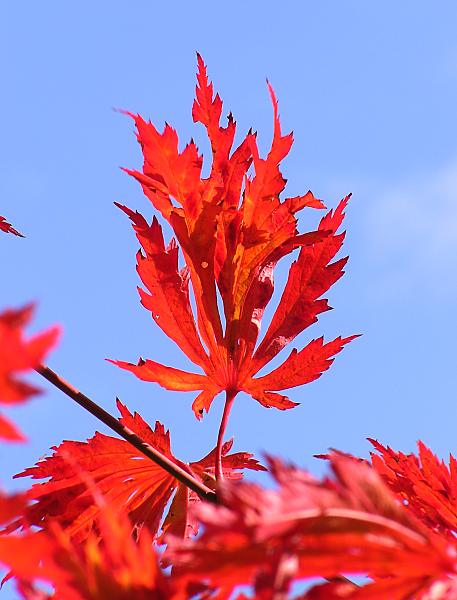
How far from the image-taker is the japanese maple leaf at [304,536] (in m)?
0.69

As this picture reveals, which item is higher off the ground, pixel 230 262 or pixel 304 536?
pixel 230 262

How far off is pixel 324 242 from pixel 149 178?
31 centimetres

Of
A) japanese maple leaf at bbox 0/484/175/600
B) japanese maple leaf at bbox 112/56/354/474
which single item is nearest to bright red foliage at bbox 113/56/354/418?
japanese maple leaf at bbox 112/56/354/474

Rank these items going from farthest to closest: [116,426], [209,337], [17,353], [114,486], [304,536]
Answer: [209,337]
[114,486]
[116,426]
[304,536]
[17,353]

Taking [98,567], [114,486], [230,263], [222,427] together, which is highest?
[230,263]

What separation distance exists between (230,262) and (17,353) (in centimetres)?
95

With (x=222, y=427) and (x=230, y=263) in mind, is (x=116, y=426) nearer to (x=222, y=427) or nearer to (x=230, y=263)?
(x=222, y=427)

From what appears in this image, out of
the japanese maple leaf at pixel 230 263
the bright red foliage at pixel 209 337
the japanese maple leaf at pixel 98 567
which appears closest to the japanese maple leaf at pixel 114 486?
the bright red foliage at pixel 209 337

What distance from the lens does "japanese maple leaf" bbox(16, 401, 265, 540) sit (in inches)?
52.7

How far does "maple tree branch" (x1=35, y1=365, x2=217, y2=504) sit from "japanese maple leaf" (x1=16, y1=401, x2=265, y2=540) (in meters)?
0.08

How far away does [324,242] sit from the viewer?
1552 mm

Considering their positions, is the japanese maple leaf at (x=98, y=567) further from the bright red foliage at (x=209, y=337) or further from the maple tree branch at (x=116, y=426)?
the maple tree branch at (x=116, y=426)

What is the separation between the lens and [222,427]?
1508 mm

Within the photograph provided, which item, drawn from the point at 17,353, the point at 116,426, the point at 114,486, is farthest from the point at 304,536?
the point at 114,486
